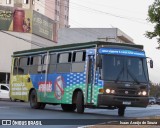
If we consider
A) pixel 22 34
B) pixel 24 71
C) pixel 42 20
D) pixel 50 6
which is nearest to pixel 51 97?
pixel 24 71

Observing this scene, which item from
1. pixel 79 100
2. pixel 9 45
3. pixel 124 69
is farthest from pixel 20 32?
pixel 124 69

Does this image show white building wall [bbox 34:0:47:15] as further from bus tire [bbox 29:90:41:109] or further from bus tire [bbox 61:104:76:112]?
bus tire [bbox 61:104:76:112]

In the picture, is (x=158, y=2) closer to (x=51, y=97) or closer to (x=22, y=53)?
(x=51, y=97)

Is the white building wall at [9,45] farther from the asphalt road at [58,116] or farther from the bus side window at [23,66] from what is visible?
the asphalt road at [58,116]

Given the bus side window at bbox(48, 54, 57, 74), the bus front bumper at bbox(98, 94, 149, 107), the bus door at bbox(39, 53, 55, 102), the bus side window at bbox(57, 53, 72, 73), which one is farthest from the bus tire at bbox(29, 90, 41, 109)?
the bus front bumper at bbox(98, 94, 149, 107)

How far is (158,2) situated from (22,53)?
14026 millimetres

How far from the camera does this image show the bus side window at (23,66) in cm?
2803

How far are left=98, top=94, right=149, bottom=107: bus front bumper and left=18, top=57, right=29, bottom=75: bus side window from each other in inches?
312

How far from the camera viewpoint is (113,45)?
871 inches

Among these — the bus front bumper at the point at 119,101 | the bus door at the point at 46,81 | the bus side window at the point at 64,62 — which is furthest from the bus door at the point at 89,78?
the bus door at the point at 46,81

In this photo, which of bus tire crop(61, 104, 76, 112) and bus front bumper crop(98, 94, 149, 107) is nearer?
bus front bumper crop(98, 94, 149, 107)

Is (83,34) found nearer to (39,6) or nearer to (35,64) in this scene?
(39,6)

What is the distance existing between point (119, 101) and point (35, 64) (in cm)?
719

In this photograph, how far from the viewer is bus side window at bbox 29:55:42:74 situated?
2664 centimetres
